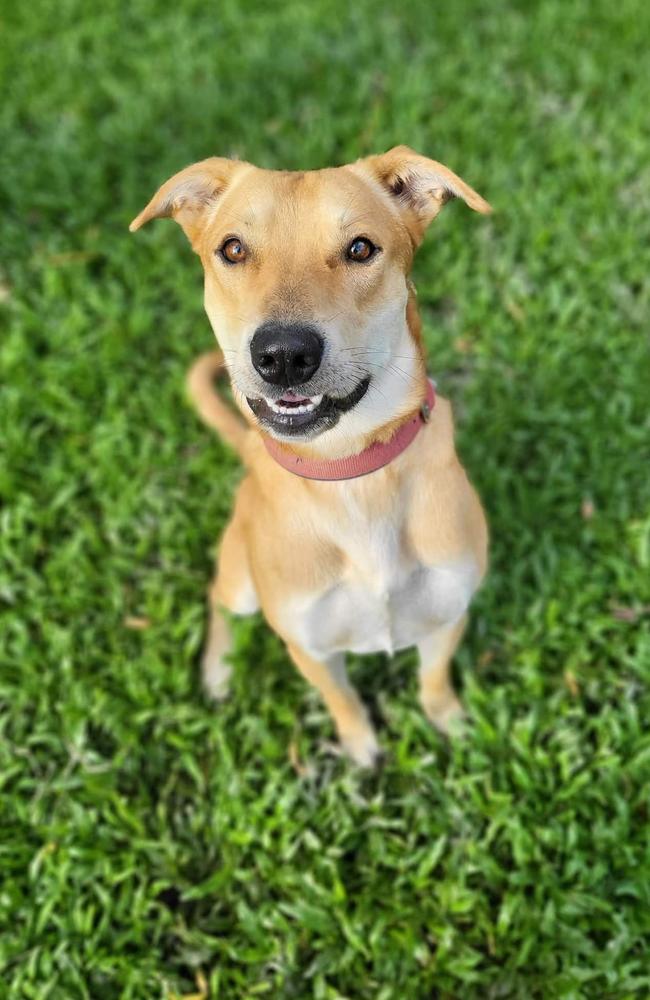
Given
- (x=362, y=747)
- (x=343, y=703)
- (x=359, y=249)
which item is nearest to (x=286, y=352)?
(x=359, y=249)

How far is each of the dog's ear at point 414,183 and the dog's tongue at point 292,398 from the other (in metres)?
0.63

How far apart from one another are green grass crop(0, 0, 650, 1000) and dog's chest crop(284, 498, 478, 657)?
0.85 metres

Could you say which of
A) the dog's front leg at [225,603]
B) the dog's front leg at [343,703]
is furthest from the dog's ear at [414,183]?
the dog's front leg at [343,703]

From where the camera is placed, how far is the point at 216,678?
3.55 metres

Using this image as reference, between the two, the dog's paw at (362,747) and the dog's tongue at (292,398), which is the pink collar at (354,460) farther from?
the dog's paw at (362,747)

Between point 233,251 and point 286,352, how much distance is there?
45cm

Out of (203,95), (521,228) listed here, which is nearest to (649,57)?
(521,228)

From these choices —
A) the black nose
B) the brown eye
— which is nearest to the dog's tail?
the brown eye

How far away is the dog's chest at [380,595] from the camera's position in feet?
8.00

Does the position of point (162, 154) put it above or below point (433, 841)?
above

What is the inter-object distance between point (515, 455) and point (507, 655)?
1.02m

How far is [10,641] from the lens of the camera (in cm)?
369

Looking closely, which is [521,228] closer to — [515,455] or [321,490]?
[515,455]

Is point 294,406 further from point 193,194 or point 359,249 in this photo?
point 193,194
